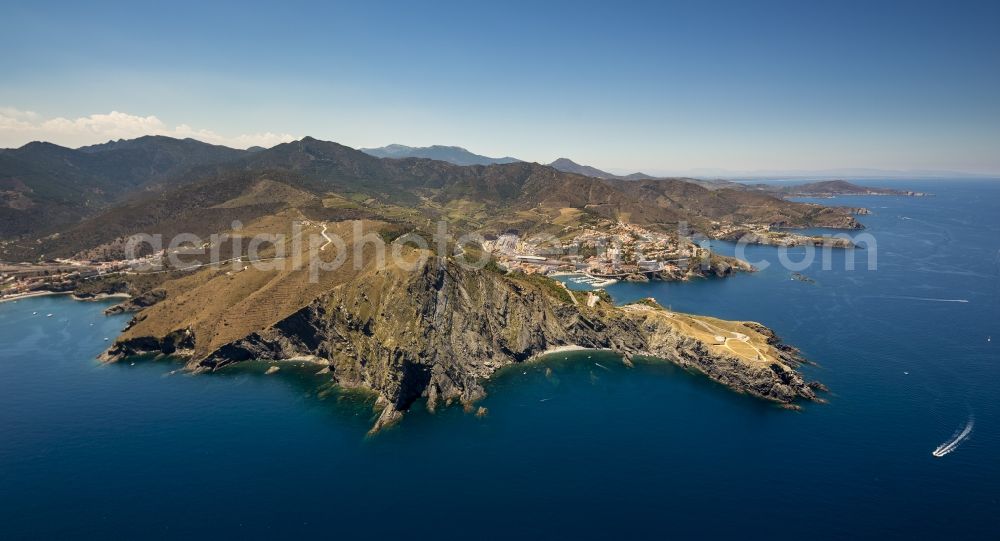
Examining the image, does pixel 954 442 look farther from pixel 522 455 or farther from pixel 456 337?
pixel 456 337

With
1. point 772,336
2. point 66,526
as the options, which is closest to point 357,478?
point 66,526

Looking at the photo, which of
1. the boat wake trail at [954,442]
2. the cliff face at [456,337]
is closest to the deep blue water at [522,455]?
the boat wake trail at [954,442]

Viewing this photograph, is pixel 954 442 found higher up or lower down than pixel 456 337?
lower down

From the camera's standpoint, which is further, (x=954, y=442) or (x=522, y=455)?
(x=954, y=442)

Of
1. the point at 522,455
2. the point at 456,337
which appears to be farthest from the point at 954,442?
the point at 456,337

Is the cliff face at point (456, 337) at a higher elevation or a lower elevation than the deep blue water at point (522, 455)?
higher

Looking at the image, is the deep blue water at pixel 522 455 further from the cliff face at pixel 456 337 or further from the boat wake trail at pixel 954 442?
the cliff face at pixel 456 337

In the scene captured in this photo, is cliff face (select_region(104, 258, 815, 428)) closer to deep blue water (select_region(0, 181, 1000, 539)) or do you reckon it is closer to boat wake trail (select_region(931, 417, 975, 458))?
deep blue water (select_region(0, 181, 1000, 539))

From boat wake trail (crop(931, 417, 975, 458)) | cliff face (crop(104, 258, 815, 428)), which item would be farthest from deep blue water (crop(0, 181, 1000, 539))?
cliff face (crop(104, 258, 815, 428))
